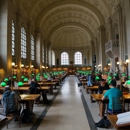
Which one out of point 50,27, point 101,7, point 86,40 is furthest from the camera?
point 86,40

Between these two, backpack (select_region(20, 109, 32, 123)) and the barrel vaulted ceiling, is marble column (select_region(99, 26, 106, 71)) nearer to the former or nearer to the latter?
the barrel vaulted ceiling

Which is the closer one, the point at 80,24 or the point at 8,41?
→ the point at 8,41

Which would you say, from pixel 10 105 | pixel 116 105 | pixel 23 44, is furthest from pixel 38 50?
pixel 116 105

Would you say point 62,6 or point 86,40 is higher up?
point 62,6

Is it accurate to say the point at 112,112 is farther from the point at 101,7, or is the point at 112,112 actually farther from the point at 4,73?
the point at 101,7

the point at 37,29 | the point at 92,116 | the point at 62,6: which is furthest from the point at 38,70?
the point at 92,116

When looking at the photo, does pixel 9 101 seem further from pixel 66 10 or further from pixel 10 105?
pixel 66 10

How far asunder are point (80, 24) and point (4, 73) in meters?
30.0

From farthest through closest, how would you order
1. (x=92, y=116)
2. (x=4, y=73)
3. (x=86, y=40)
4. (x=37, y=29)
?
(x=86, y=40) → (x=37, y=29) → (x=4, y=73) → (x=92, y=116)

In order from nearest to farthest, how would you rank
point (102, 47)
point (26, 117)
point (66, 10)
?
point (26, 117)
point (102, 47)
point (66, 10)

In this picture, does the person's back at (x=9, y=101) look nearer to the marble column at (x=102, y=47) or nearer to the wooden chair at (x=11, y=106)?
the wooden chair at (x=11, y=106)

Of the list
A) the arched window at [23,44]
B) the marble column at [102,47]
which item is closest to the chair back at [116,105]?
the arched window at [23,44]

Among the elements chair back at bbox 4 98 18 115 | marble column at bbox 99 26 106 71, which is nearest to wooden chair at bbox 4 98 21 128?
chair back at bbox 4 98 18 115

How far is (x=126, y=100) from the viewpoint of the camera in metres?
5.54
